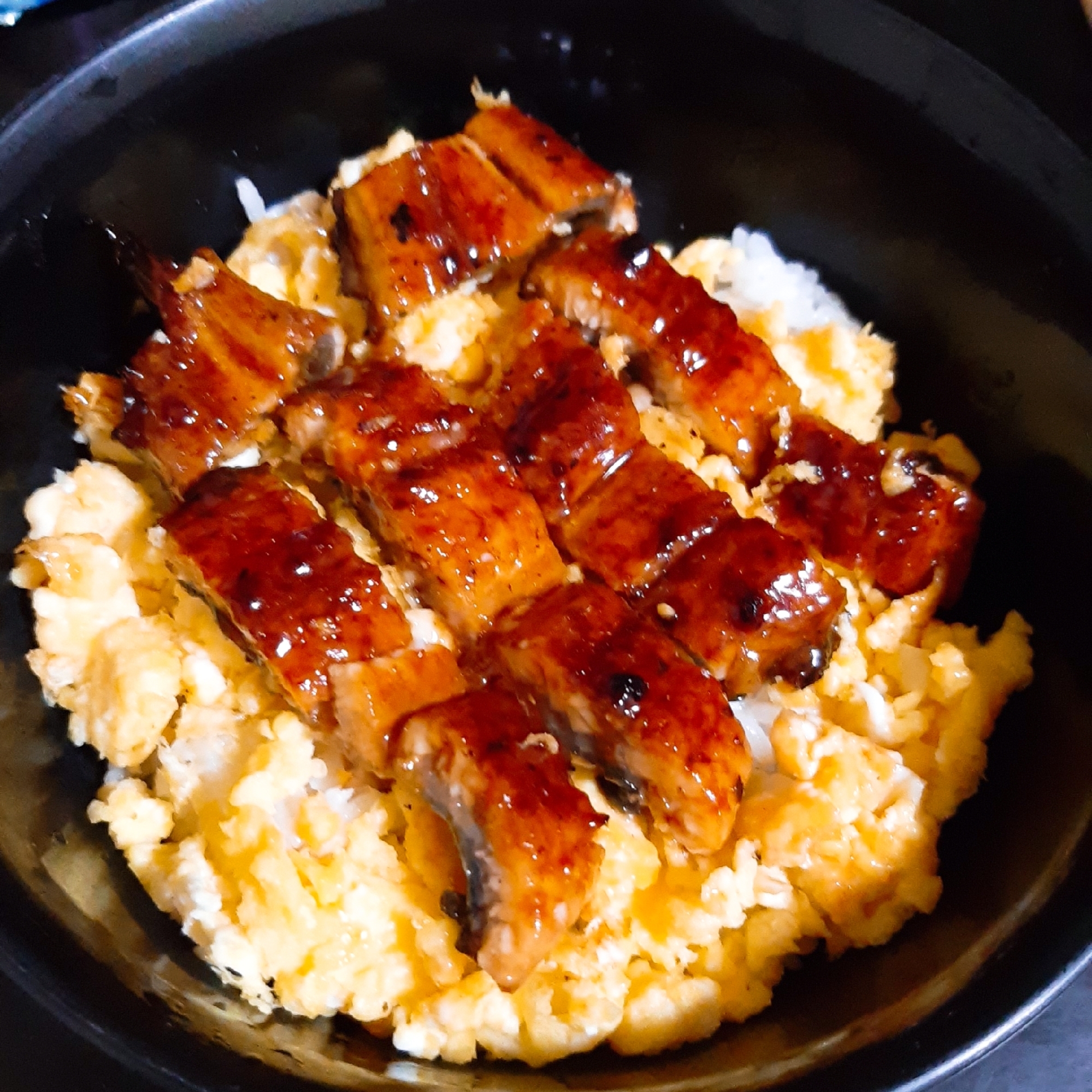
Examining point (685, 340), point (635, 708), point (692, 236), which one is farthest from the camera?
point (692, 236)

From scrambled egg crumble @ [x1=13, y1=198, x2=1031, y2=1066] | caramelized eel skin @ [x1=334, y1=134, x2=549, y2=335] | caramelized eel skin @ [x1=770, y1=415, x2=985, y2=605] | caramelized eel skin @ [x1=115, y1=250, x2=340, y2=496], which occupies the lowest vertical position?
scrambled egg crumble @ [x1=13, y1=198, x2=1031, y2=1066]

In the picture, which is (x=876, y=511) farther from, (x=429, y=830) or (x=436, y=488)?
(x=429, y=830)

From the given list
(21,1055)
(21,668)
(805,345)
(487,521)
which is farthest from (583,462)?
(21,1055)

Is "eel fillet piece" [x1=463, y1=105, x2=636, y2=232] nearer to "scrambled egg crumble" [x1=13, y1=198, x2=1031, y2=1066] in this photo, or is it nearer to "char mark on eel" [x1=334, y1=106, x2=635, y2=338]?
"char mark on eel" [x1=334, y1=106, x2=635, y2=338]

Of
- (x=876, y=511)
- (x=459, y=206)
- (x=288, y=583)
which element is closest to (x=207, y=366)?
(x=288, y=583)

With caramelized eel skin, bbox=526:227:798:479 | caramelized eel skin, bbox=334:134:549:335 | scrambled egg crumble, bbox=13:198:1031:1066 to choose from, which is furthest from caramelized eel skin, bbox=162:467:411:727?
caramelized eel skin, bbox=526:227:798:479

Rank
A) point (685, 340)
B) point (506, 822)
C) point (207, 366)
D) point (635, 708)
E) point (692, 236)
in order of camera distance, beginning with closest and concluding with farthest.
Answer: point (506, 822) < point (635, 708) < point (207, 366) < point (685, 340) < point (692, 236)
